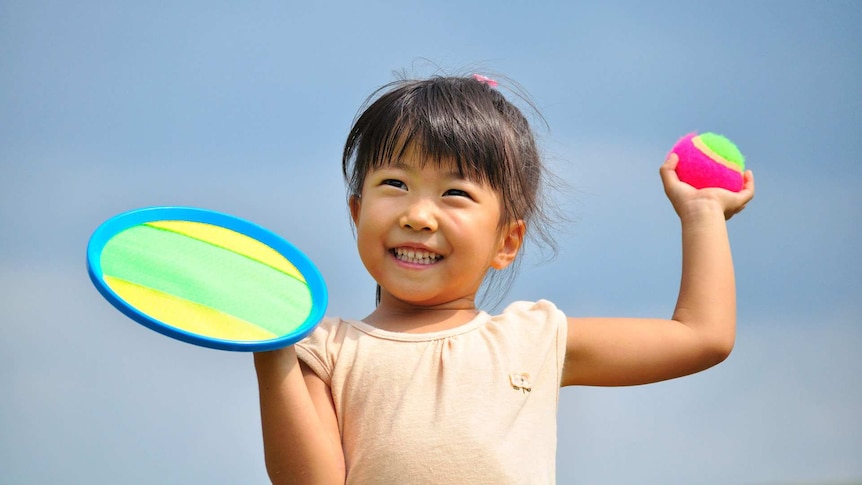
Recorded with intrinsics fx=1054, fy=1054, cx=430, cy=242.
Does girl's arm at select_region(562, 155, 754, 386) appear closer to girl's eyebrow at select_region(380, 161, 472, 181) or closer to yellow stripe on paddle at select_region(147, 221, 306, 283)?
girl's eyebrow at select_region(380, 161, 472, 181)

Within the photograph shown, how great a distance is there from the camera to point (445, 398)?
2996 millimetres

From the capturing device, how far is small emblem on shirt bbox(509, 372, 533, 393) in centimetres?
310

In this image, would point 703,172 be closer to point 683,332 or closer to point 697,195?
point 697,195

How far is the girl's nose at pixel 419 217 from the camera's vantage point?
10.3 feet

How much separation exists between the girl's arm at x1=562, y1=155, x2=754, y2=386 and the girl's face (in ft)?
1.35

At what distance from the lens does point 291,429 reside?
2883 millimetres

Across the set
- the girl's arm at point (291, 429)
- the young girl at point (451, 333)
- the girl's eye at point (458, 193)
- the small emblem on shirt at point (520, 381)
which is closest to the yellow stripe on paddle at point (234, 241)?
the young girl at point (451, 333)

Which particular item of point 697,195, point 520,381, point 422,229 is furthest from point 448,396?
point 697,195

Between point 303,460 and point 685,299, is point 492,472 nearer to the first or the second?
point 303,460

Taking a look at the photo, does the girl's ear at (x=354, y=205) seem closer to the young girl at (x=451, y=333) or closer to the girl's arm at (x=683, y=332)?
the young girl at (x=451, y=333)

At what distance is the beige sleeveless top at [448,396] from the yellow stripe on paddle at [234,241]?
0.24m

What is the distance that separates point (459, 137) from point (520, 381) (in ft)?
2.54

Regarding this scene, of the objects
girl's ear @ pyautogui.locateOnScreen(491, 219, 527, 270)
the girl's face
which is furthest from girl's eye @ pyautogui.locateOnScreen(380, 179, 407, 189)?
girl's ear @ pyautogui.locateOnScreen(491, 219, 527, 270)

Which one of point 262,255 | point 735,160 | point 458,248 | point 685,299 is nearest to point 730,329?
point 685,299
